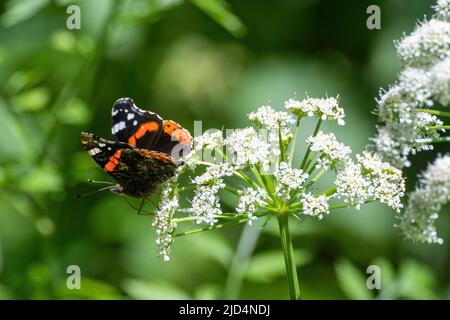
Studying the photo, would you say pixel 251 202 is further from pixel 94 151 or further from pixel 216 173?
pixel 94 151

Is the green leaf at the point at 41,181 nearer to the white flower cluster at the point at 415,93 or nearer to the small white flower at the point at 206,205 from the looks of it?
the small white flower at the point at 206,205

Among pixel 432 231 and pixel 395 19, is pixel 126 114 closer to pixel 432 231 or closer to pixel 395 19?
pixel 432 231

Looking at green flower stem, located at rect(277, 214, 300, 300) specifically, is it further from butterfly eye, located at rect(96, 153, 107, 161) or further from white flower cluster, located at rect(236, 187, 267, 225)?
butterfly eye, located at rect(96, 153, 107, 161)

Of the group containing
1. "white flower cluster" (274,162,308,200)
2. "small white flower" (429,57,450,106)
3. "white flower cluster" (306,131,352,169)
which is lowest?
"white flower cluster" (274,162,308,200)

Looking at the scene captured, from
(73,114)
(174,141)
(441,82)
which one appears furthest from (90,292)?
(441,82)

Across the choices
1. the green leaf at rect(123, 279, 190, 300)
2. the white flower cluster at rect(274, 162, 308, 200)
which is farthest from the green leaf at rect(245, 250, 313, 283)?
the white flower cluster at rect(274, 162, 308, 200)

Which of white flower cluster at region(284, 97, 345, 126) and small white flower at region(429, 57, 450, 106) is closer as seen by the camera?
small white flower at region(429, 57, 450, 106)
